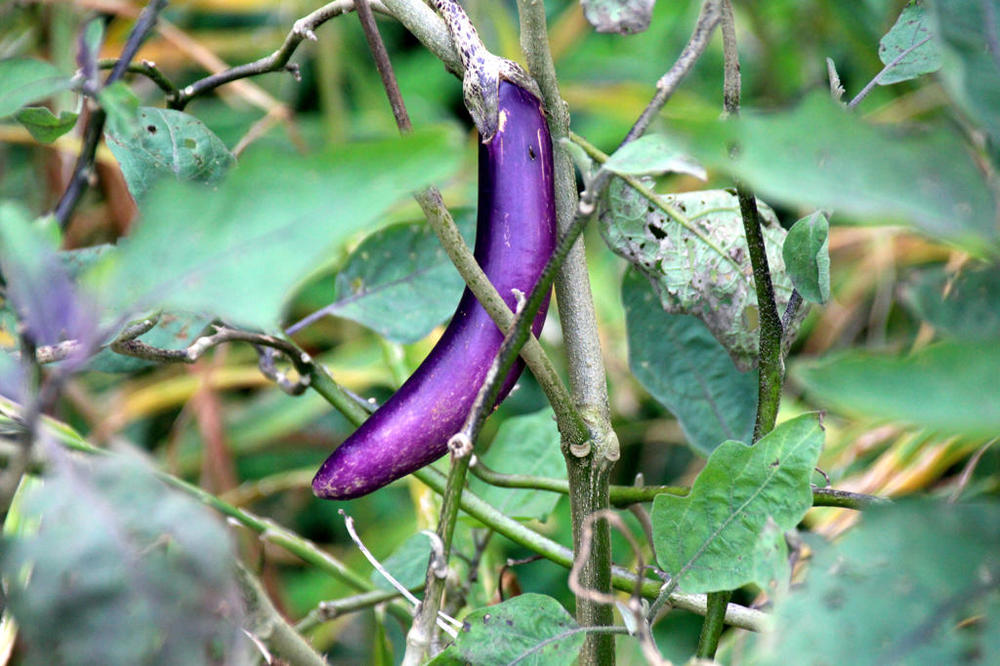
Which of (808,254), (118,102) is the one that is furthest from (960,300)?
(118,102)

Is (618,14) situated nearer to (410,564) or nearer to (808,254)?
(808,254)

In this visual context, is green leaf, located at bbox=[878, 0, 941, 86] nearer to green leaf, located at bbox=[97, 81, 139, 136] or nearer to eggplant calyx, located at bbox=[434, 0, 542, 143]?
eggplant calyx, located at bbox=[434, 0, 542, 143]

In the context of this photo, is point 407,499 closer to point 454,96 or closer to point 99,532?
point 454,96

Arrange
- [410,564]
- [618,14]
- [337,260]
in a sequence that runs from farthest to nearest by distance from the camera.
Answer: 1. [337,260]
2. [410,564]
3. [618,14]

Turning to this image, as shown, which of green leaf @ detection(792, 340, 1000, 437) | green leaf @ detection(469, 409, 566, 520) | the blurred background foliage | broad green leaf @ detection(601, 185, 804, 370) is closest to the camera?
green leaf @ detection(792, 340, 1000, 437)

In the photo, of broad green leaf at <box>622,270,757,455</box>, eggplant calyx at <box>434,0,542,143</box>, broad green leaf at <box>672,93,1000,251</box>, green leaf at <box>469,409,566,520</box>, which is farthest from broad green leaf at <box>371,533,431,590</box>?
broad green leaf at <box>672,93,1000,251</box>
